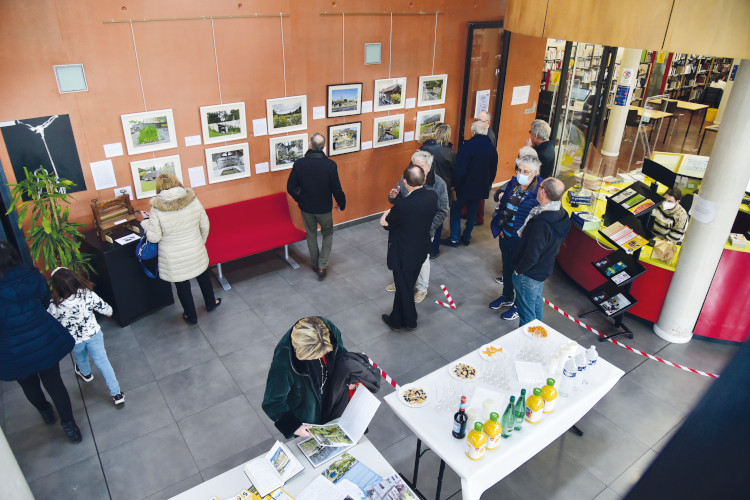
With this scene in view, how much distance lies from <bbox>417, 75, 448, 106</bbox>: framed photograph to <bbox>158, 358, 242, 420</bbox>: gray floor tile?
5.27m

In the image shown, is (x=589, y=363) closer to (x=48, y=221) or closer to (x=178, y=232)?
(x=178, y=232)

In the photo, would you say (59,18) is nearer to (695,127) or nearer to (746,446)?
(746,446)

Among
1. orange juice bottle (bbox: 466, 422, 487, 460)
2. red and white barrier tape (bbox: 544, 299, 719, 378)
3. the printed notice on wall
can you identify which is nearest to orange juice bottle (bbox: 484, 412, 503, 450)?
orange juice bottle (bbox: 466, 422, 487, 460)

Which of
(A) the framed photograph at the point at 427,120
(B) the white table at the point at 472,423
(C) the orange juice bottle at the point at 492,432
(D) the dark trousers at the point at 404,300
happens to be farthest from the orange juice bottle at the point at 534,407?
(A) the framed photograph at the point at 427,120

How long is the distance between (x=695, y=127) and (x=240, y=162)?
46.1 ft

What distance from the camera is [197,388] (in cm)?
511

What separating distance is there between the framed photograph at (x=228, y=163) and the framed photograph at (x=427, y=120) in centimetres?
302

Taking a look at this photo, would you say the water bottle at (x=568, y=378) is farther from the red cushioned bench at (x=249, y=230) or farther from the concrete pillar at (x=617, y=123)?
the concrete pillar at (x=617, y=123)

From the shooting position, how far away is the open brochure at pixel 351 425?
3232 mm

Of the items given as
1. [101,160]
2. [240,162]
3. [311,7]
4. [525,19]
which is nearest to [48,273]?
[101,160]

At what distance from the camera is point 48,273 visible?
5.97 metres

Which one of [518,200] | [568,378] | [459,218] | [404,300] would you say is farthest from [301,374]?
[459,218]

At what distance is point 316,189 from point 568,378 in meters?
3.85

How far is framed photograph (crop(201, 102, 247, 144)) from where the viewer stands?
21.0 feet
